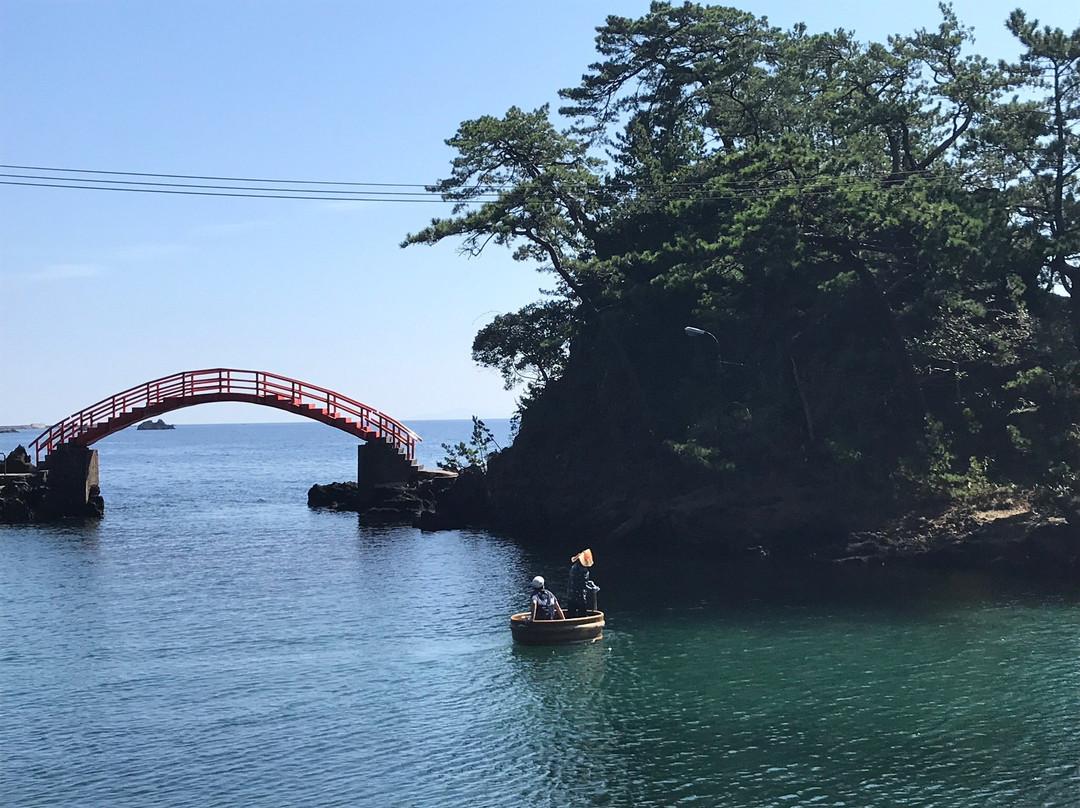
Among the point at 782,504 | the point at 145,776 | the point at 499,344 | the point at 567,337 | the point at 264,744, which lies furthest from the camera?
the point at 499,344

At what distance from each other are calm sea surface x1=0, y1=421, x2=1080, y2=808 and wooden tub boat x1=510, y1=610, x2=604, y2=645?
0.50 meters

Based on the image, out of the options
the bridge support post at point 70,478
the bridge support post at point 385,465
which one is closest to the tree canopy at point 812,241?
the bridge support post at point 385,465

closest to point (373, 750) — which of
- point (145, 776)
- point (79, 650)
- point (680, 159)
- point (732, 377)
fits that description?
point (145, 776)

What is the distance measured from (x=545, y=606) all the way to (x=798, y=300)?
74.0 feet

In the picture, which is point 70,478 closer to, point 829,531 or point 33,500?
point 33,500

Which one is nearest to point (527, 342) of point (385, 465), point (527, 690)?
point (385, 465)

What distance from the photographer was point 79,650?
33.3 metres

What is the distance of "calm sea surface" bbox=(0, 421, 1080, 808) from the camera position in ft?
70.9

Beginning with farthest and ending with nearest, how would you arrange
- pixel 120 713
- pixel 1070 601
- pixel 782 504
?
pixel 782 504 → pixel 1070 601 → pixel 120 713

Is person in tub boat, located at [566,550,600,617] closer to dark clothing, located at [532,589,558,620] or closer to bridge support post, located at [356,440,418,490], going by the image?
dark clothing, located at [532,589,558,620]

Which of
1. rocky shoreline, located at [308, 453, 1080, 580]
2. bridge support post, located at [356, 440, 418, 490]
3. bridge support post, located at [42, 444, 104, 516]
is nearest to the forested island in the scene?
rocky shoreline, located at [308, 453, 1080, 580]

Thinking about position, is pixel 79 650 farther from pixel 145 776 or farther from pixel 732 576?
pixel 732 576

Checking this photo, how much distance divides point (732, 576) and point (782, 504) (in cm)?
584

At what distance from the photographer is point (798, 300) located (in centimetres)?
4966
